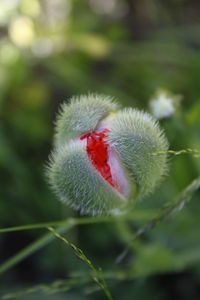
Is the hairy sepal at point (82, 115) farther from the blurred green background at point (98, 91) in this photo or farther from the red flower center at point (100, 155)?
the blurred green background at point (98, 91)

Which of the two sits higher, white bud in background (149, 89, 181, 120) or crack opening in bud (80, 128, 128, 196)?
white bud in background (149, 89, 181, 120)

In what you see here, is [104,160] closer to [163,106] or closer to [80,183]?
[80,183]

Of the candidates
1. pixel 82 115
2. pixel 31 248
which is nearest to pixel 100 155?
pixel 82 115

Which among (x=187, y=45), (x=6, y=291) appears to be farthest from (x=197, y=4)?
(x=6, y=291)

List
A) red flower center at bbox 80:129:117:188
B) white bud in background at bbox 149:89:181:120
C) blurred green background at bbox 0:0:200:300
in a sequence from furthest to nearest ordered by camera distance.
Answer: blurred green background at bbox 0:0:200:300, white bud in background at bbox 149:89:181:120, red flower center at bbox 80:129:117:188

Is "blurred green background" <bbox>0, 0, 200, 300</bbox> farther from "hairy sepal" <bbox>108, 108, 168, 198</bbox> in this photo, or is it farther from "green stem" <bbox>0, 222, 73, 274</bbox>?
"hairy sepal" <bbox>108, 108, 168, 198</bbox>

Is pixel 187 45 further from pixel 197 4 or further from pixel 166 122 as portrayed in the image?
pixel 166 122

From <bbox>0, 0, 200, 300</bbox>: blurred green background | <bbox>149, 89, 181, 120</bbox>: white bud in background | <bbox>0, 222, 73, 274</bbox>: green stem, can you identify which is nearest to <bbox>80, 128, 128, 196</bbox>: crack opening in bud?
<bbox>0, 222, 73, 274</bbox>: green stem
